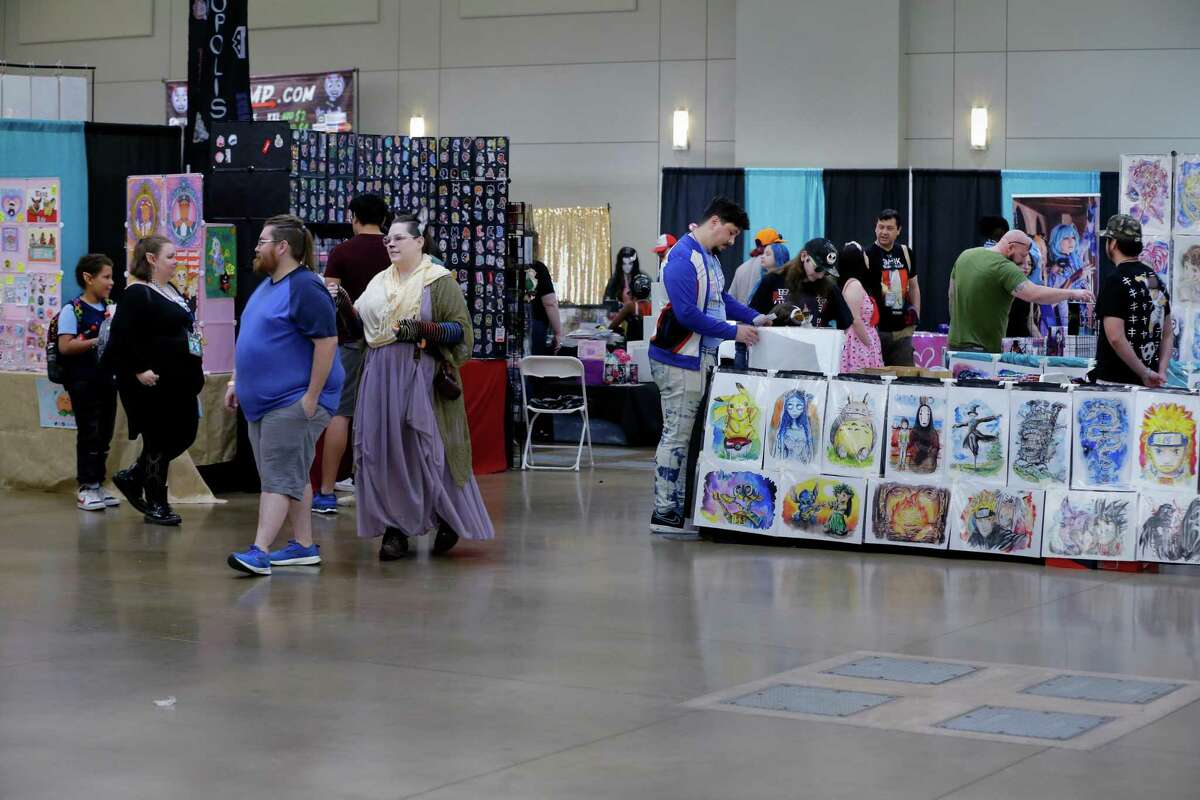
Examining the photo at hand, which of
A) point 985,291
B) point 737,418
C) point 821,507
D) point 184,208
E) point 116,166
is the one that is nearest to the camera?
point 821,507

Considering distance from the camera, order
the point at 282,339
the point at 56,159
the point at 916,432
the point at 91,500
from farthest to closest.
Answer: the point at 56,159 → the point at 91,500 → the point at 916,432 → the point at 282,339

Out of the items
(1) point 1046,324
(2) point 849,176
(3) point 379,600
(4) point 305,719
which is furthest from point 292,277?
(2) point 849,176

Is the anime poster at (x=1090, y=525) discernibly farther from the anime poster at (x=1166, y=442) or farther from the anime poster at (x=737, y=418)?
the anime poster at (x=737, y=418)

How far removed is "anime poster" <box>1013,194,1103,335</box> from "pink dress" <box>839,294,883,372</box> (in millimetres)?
5628

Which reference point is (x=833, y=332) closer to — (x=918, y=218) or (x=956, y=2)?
(x=918, y=218)

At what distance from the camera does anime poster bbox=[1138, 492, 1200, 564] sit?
22.7ft

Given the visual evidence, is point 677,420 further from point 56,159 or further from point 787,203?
point 787,203

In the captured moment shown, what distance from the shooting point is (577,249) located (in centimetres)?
1691

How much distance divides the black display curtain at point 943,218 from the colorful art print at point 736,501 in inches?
312

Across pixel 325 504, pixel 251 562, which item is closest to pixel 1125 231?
pixel 251 562

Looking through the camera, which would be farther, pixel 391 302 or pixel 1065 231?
pixel 1065 231

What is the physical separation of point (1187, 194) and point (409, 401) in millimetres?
5789

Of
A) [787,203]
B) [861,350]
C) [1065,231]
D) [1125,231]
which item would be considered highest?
[787,203]

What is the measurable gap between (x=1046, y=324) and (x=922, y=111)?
3267 mm
